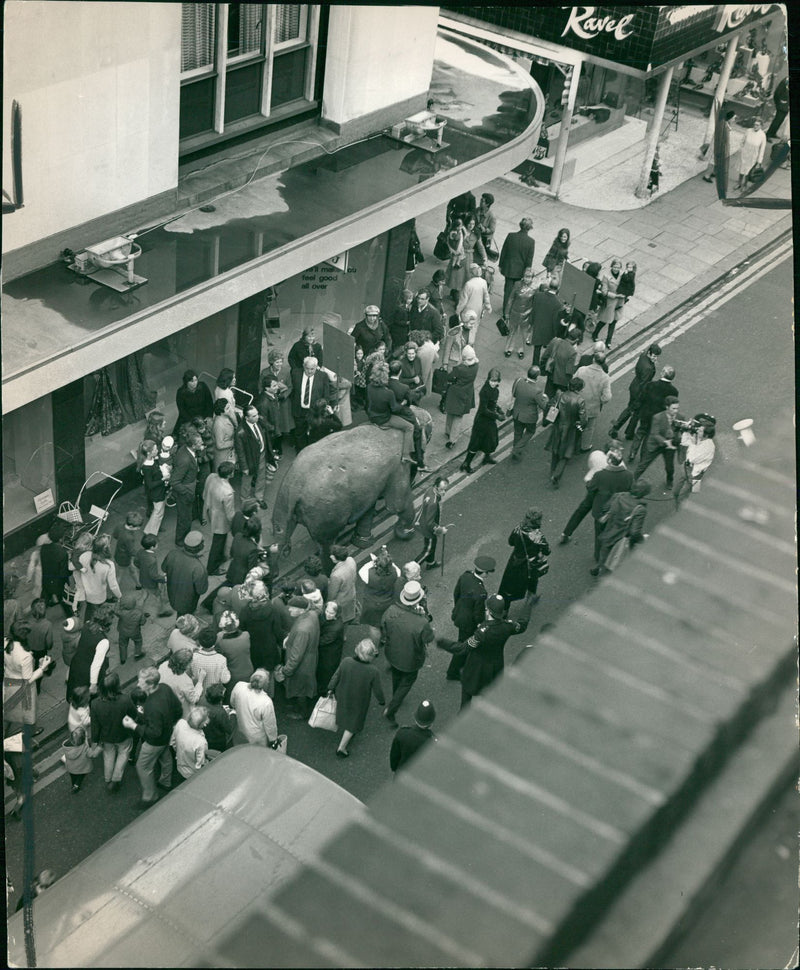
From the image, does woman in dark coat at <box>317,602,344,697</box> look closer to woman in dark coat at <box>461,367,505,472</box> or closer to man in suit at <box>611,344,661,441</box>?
woman in dark coat at <box>461,367,505,472</box>

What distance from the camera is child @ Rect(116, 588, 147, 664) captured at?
11477 mm

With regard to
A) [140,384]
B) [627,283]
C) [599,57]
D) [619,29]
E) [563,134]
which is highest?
[619,29]

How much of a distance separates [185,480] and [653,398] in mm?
Answer: 6171

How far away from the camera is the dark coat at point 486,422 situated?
14.6m

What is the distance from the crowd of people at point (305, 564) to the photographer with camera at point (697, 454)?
1.0 inches

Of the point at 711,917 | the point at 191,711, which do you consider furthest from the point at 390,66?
the point at 711,917

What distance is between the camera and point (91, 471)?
1374cm

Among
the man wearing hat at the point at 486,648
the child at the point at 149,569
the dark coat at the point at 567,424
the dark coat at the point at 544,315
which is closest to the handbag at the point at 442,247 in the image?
the dark coat at the point at 544,315

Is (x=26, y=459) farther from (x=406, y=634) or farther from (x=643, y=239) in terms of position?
(x=643, y=239)

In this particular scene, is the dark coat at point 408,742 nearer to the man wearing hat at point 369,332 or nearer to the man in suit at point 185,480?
the man in suit at point 185,480

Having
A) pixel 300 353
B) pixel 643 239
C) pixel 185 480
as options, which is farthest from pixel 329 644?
pixel 643 239

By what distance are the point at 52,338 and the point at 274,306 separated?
16.2ft

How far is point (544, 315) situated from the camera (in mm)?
17062

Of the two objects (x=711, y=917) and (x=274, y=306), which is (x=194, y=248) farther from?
(x=711, y=917)
